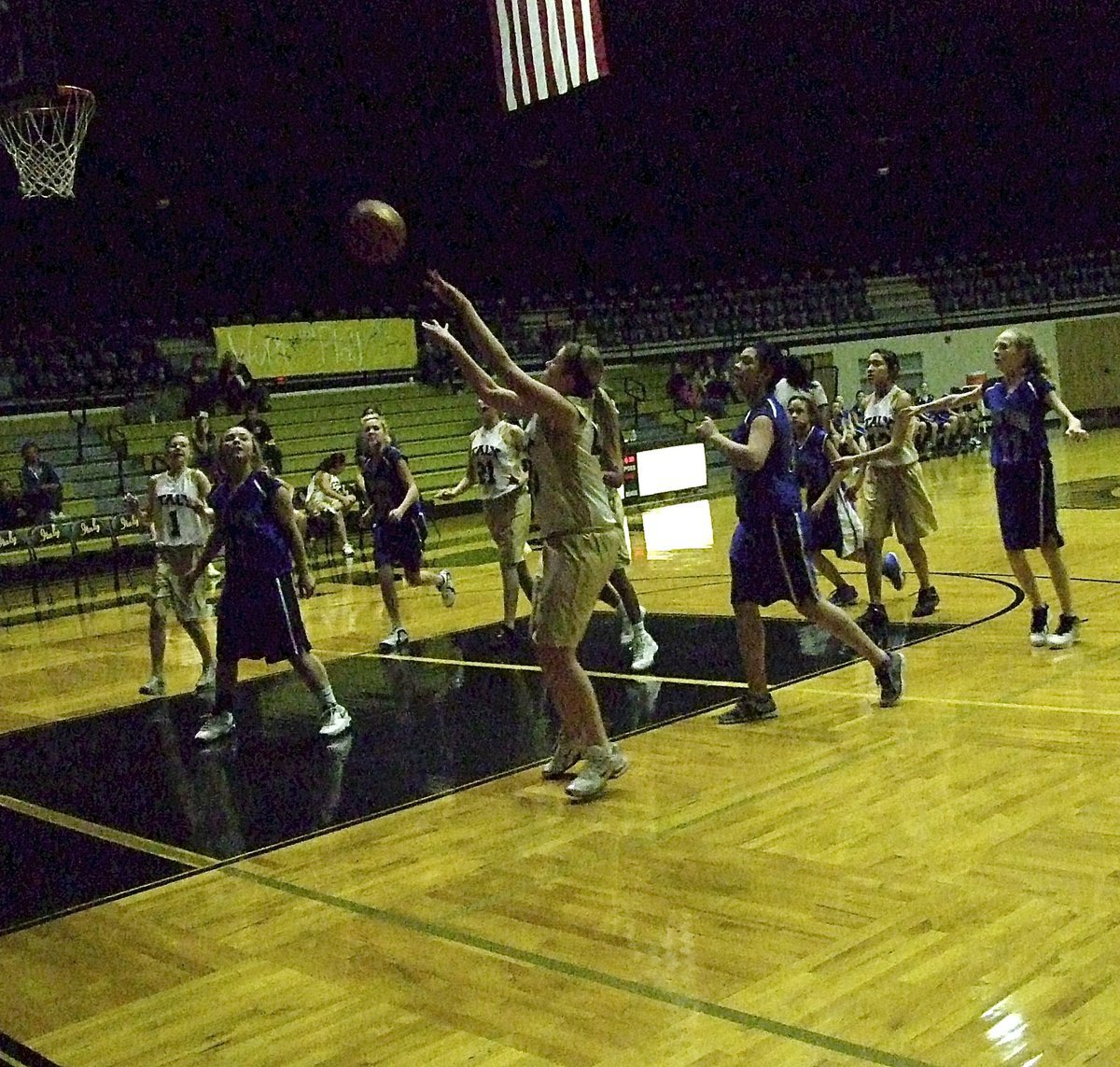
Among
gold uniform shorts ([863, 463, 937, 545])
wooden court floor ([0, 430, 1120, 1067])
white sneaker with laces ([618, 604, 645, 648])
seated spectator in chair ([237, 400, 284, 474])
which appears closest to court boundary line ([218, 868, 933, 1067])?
wooden court floor ([0, 430, 1120, 1067])

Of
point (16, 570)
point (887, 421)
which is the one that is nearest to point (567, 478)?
point (887, 421)

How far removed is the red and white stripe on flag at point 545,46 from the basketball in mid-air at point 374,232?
5044 millimetres

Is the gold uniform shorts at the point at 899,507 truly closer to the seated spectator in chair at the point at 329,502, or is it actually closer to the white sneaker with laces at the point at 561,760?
the white sneaker with laces at the point at 561,760

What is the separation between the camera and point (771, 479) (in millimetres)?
6016

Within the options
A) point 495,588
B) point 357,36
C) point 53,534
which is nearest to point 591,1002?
point 495,588

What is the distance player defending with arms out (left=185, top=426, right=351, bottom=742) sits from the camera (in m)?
6.55

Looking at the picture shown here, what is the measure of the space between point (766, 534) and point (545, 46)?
223 inches

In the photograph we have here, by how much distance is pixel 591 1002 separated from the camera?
340 cm

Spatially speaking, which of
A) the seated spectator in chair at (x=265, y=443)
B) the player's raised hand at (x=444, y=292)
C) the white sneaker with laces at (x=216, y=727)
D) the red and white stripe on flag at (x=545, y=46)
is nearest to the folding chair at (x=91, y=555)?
the seated spectator in chair at (x=265, y=443)

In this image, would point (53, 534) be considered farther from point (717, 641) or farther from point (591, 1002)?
point (591, 1002)

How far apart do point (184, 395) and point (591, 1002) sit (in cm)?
1713

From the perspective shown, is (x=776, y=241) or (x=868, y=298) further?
(x=868, y=298)

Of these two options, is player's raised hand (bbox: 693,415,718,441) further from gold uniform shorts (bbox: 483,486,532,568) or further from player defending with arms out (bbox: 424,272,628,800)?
gold uniform shorts (bbox: 483,486,532,568)

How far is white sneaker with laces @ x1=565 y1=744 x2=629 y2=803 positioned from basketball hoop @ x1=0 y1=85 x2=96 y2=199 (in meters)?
6.93
